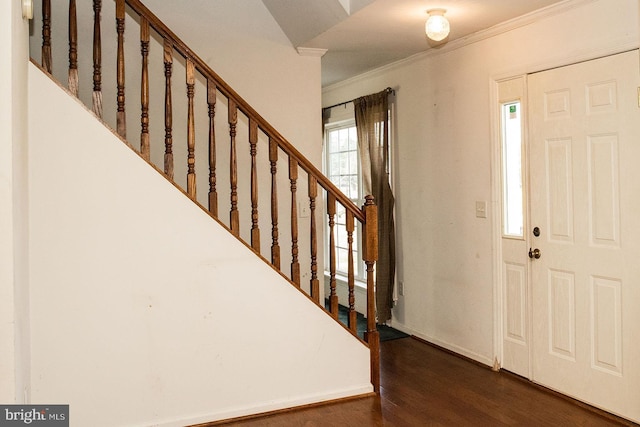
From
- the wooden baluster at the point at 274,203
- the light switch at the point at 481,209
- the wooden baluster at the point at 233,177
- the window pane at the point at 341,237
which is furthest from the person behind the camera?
the window pane at the point at 341,237

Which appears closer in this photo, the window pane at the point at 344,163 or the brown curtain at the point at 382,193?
the brown curtain at the point at 382,193

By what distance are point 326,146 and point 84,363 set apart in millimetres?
4097

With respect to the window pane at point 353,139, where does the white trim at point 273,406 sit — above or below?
below

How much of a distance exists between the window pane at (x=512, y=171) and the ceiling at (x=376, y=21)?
2.00 ft

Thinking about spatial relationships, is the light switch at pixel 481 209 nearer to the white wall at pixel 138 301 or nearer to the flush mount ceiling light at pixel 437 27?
the flush mount ceiling light at pixel 437 27

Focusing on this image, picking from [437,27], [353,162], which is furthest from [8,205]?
[353,162]

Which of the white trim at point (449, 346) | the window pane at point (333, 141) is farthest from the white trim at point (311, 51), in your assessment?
the white trim at point (449, 346)

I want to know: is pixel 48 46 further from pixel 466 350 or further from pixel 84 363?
pixel 466 350

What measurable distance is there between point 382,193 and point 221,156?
161 cm

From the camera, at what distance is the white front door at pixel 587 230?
3.01 metres

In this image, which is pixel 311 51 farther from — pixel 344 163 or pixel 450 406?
pixel 450 406

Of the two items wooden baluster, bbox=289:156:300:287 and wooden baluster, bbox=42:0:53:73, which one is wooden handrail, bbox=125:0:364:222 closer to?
wooden baluster, bbox=289:156:300:287

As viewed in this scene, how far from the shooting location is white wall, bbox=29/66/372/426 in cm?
276

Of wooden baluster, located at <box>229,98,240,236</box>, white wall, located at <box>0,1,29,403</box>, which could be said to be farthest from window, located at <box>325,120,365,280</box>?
white wall, located at <box>0,1,29,403</box>
